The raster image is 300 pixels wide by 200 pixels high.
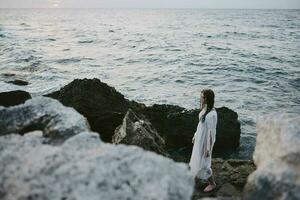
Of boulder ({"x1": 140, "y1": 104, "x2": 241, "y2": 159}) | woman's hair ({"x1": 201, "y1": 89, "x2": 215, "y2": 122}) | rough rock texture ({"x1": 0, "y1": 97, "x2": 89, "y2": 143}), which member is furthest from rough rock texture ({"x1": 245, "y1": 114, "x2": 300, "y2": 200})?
boulder ({"x1": 140, "y1": 104, "x2": 241, "y2": 159})

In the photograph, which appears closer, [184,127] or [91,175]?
[91,175]

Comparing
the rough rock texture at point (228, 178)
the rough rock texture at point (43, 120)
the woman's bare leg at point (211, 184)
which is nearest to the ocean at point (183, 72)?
the rough rock texture at point (228, 178)

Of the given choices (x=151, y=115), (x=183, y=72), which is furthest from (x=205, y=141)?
(x=183, y=72)

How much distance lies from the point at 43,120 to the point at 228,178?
4367 mm

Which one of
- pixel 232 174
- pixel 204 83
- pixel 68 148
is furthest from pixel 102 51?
pixel 68 148

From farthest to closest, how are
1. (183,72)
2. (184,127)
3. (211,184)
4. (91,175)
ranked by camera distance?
(183,72), (184,127), (211,184), (91,175)

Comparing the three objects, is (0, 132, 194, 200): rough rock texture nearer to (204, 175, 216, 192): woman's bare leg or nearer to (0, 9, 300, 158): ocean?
(204, 175, 216, 192): woman's bare leg

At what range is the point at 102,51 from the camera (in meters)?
32.6

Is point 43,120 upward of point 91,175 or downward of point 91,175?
upward

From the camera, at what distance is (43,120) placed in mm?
3588

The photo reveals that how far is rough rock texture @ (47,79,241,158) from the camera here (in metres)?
8.48

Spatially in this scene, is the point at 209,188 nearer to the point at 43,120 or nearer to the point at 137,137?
the point at 137,137

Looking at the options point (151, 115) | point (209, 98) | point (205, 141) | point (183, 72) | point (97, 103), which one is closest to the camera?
point (209, 98)

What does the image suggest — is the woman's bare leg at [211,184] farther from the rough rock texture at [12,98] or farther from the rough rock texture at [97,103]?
the rough rock texture at [12,98]
